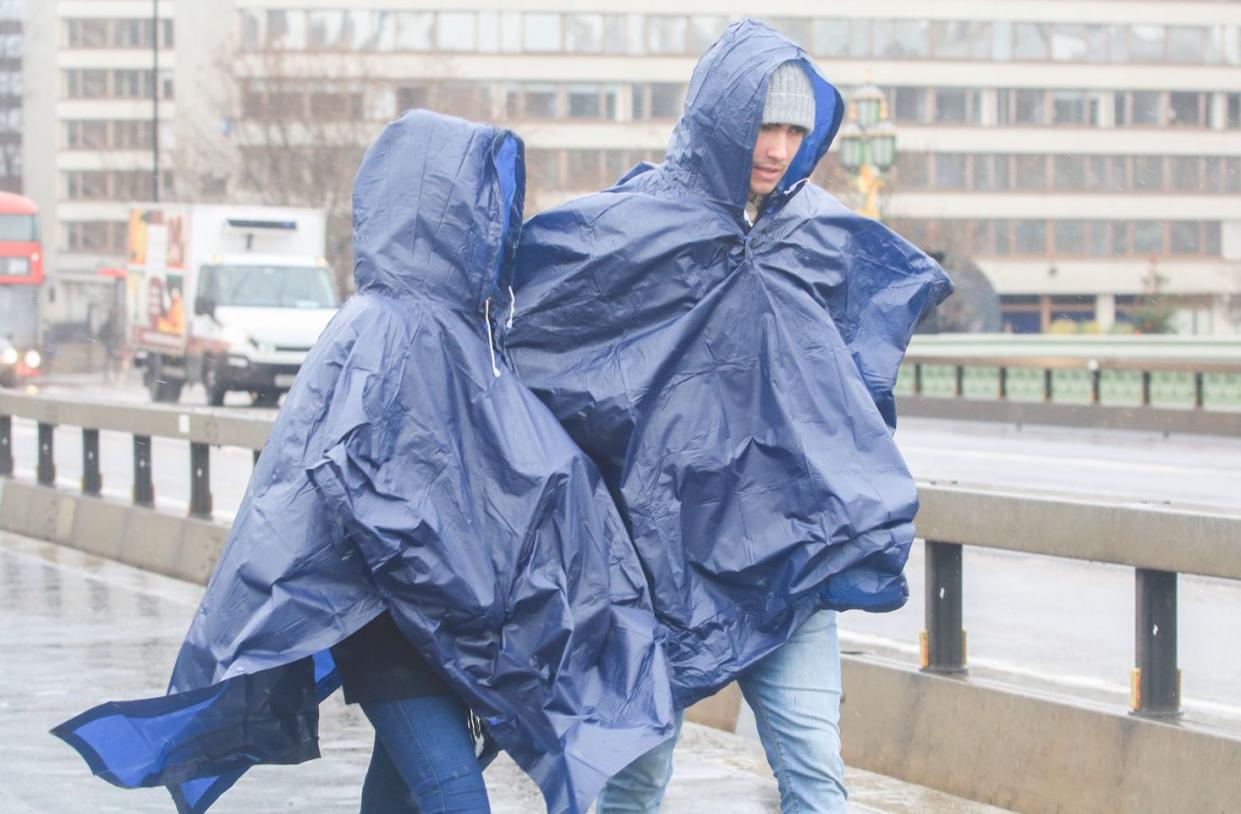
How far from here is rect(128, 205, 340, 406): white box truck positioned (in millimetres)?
31188

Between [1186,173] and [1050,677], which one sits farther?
[1186,173]

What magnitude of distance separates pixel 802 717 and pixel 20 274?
150 feet

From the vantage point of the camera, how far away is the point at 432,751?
3.70 metres

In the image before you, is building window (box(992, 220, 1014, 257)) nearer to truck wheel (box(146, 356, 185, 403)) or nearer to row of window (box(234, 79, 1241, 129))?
→ row of window (box(234, 79, 1241, 129))

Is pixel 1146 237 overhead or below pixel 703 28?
below

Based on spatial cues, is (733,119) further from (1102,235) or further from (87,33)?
(87,33)

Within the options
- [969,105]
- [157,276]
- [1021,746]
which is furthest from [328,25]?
[1021,746]

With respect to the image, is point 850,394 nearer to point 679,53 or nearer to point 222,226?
point 222,226

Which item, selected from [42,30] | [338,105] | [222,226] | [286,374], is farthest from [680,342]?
[42,30]

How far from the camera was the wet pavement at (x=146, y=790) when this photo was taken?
5988 millimetres

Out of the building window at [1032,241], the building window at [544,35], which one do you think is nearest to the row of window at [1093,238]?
the building window at [1032,241]

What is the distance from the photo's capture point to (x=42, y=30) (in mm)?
115125

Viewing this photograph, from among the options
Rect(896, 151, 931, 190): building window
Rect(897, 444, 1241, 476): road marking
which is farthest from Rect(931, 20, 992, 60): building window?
Rect(897, 444, 1241, 476): road marking

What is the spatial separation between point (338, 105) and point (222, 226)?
81.1 feet
